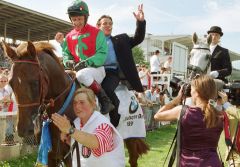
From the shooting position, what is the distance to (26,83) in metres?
4.02

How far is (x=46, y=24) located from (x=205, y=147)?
19.5m

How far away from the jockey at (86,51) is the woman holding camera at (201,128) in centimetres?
161

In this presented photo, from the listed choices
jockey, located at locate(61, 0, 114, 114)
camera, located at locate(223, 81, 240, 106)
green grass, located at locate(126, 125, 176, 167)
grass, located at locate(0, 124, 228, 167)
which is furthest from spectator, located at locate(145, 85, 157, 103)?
camera, located at locate(223, 81, 240, 106)

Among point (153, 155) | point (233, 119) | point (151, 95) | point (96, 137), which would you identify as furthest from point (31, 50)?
point (151, 95)

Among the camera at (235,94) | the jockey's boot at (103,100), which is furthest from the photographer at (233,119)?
the jockey's boot at (103,100)

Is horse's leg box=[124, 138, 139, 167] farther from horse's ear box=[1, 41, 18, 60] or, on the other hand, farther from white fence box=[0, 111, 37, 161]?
horse's ear box=[1, 41, 18, 60]

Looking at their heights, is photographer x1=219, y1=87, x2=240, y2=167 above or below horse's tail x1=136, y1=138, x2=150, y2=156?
above

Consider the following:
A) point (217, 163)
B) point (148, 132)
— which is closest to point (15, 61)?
point (217, 163)

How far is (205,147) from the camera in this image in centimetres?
363

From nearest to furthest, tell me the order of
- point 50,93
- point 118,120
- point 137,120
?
point 50,93, point 118,120, point 137,120

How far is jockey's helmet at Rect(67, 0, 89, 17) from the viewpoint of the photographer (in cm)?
510

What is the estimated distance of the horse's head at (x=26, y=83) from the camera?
13.0 ft

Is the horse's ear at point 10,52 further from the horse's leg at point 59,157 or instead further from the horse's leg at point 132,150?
the horse's leg at point 132,150

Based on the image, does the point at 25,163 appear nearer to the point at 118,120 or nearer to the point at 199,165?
the point at 118,120
